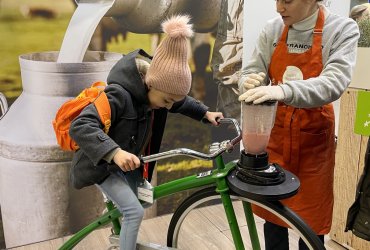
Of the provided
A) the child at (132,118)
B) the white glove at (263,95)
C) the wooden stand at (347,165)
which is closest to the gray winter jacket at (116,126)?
the child at (132,118)

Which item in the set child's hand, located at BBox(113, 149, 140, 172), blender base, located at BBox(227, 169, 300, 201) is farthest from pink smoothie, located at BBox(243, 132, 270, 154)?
child's hand, located at BBox(113, 149, 140, 172)

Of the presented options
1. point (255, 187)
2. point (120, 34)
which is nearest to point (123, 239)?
point (255, 187)

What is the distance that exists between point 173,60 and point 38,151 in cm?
102

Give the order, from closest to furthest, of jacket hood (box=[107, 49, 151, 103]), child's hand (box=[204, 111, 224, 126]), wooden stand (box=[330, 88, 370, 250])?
jacket hood (box=[107, 49, 151, 103]) → child's hand (box=[204, 111, 224, 126]) → wooden stand (box=[330, 88, 370, 250])

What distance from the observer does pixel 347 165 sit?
1.97 m

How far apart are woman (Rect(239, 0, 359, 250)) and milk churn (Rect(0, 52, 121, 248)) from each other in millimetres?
905

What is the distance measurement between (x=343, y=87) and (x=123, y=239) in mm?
908

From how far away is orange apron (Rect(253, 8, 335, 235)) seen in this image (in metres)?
1.30

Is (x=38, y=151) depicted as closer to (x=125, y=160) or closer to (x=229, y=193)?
(x=125, y=160)

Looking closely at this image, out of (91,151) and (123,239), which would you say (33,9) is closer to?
(91,151)

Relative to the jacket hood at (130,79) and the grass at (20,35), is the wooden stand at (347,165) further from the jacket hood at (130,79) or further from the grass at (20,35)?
the grass at (20,35)

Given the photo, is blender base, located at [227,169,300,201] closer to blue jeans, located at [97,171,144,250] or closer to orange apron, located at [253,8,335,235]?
orange apron, located at [253,8,335,235]

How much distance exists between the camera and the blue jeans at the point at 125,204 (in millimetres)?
1377

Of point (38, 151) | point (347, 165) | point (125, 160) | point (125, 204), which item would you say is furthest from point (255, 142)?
point (38, 151)
